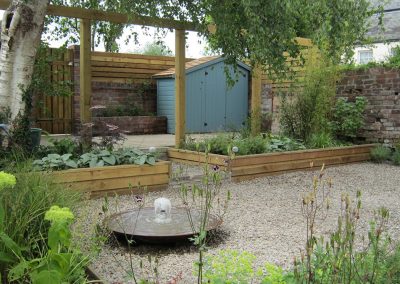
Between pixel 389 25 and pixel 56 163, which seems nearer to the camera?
pixel 56 163

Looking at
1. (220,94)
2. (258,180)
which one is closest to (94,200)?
(258,180)

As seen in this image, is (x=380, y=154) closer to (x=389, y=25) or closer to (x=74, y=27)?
(x=74, y=27)

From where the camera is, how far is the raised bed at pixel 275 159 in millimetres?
7059

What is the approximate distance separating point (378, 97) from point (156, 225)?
6910 millimetres

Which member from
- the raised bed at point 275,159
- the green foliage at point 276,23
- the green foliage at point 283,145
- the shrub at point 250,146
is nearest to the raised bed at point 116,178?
the raised bed at point 275,159

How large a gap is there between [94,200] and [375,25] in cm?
2016

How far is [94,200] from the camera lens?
5.51 meters

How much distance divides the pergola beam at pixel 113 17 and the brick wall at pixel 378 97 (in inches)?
155

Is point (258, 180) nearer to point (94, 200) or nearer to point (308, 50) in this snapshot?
point (94, 200)

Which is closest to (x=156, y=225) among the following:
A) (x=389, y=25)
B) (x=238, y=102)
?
(x=238, y=102)

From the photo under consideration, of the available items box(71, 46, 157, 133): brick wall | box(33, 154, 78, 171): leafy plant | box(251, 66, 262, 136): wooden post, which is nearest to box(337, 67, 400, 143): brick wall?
box(251, 66, 262, 136): wooden post

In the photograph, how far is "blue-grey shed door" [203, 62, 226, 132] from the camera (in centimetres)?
1308

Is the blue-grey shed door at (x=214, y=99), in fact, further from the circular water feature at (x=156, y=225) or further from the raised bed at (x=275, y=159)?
the circular water feature at (x=156, y=225)

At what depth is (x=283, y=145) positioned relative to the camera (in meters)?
8.34
